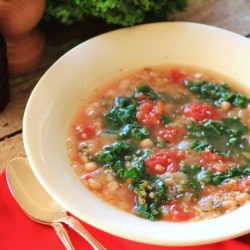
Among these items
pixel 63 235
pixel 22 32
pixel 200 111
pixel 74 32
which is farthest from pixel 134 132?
pixel 74 32

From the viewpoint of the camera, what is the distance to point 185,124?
111 inches

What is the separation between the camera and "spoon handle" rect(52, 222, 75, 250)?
2.32 meters

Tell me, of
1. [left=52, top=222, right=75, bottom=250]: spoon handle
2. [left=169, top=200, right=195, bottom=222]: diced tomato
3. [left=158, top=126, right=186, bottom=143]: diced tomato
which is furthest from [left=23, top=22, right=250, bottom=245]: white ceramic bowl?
[left=158, top=126, right=186, bottom=143]: diced tomato

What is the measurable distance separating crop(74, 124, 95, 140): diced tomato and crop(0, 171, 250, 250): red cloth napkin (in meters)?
0.50

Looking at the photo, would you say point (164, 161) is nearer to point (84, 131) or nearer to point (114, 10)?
point (84, 131)

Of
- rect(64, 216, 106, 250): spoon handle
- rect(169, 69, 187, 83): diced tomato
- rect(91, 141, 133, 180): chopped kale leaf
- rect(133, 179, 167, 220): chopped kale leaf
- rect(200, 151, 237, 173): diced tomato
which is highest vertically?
rect(200, 151, 237, 173): diced tomato

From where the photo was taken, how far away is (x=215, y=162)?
8.59ft

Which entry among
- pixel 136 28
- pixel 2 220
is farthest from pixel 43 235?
pixel 136 28

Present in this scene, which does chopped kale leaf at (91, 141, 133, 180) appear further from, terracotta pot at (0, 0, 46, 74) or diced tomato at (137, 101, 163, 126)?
terracotta pot at (0, 0, 46, 74)

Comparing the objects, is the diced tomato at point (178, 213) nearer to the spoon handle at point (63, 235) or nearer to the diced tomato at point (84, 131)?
the spoon handle at point (63, 235)

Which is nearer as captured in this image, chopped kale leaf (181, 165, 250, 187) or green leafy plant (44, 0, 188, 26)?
chopped kale leaf (181, 165, 250, 187)

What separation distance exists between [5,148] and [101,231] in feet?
2.63

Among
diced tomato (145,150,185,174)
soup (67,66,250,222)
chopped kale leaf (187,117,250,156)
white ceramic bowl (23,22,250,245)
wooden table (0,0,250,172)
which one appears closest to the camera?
white ceramic bowl (23,22,250,245)

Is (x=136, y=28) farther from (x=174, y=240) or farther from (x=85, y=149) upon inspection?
(x=174, y=240)
